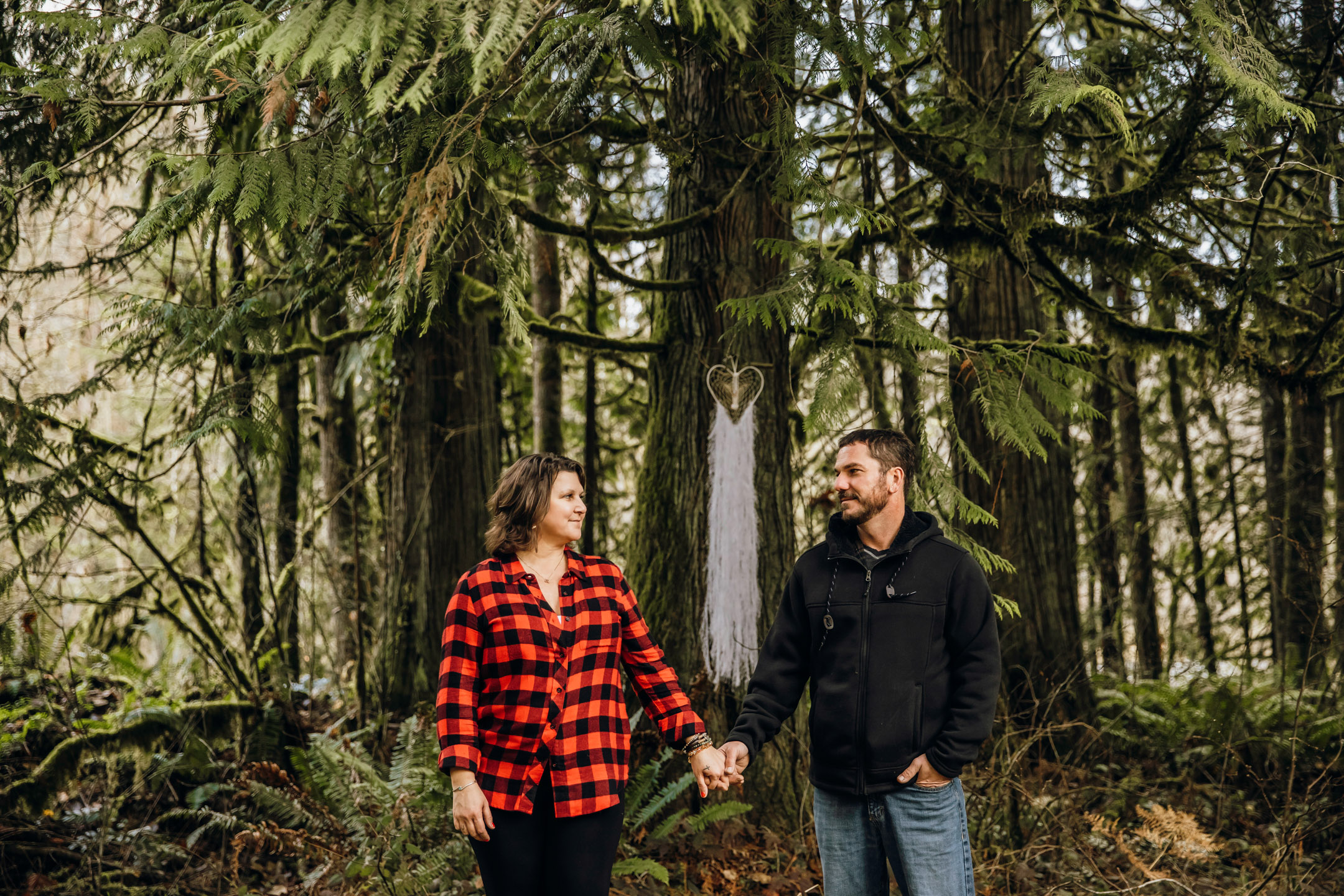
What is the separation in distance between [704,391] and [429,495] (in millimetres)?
2530

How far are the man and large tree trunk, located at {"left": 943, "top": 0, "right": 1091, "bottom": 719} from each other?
367 cm

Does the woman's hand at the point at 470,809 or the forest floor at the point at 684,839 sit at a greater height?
the woman's hand at the point at 470,809

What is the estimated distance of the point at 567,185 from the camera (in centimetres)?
449

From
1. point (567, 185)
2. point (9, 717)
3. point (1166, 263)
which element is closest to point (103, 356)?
point (9, 717)

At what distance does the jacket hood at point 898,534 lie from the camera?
3.04 meters

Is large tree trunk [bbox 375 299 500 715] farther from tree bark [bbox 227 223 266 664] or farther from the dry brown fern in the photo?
the dry brown fern

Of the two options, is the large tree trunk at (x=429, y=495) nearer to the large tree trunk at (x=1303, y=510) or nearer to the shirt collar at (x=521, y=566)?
the shirt collar at (x=521, y=566)

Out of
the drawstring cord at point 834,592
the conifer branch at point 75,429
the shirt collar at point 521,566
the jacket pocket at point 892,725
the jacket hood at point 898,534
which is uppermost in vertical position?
the conifer branch at point 75,429

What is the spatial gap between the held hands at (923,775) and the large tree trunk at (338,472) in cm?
624

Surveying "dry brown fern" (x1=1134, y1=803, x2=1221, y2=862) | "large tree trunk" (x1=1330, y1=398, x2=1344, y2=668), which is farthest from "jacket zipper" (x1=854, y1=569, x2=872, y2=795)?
"large tree trunk" (x1=1330, y1=398, x2=1344, y2=668)

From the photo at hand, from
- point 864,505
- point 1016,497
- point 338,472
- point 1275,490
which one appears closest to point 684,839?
point 864,505

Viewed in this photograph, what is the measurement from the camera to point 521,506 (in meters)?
3.12

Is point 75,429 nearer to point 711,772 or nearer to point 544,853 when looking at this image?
point 544,853

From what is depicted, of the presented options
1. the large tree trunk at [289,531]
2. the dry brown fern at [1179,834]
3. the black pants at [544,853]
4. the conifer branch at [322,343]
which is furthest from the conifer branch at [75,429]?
the dry brown fern at [1179,834]
